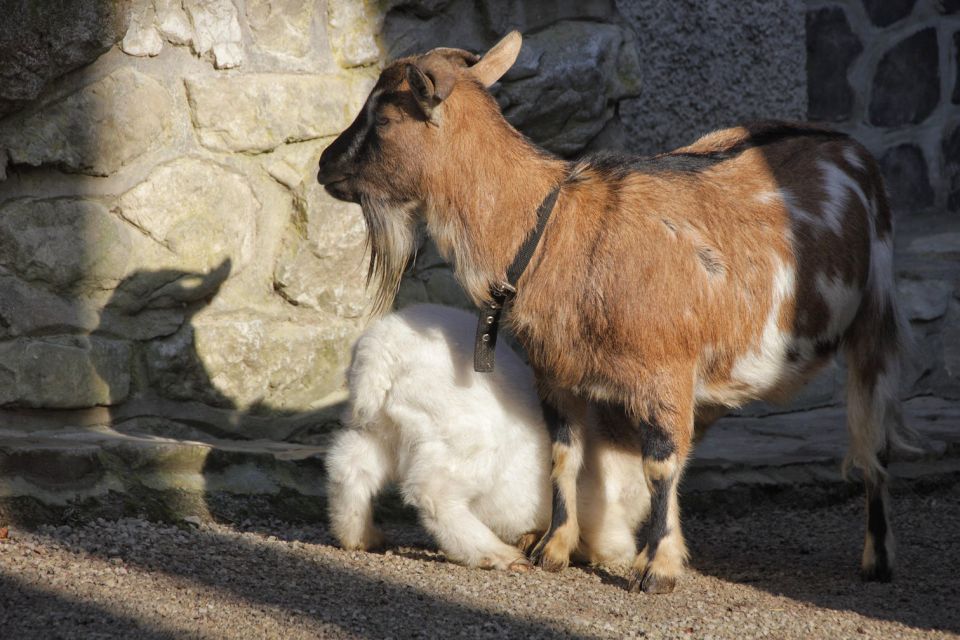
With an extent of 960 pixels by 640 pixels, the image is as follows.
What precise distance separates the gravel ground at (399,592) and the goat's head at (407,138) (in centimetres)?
101

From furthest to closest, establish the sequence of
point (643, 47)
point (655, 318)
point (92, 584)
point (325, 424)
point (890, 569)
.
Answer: point (643, 47) < point (325, 424) < point (890, 569) < point (655, 318) < point (92, 584)

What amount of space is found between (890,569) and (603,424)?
105cm

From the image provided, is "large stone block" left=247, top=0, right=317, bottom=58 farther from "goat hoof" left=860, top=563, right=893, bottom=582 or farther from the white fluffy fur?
"goat hoof" left=860, top=563, right=893, bottom=582

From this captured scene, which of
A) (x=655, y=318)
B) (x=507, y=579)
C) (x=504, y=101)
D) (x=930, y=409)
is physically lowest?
(x=930, y=409)

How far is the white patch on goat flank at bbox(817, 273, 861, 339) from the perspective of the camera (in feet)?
12.7

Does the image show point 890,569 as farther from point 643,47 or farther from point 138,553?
point 643,47

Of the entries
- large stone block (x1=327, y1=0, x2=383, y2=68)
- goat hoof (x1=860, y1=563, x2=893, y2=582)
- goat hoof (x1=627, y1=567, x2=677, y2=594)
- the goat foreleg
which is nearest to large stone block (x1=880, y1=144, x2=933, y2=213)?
large stone block (x1=327, y1=0, x2=383, y2=68)

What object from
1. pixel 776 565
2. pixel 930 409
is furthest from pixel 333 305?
pixel 930 409

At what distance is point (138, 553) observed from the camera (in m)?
3.71

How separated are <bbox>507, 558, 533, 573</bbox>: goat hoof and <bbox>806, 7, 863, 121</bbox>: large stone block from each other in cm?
397

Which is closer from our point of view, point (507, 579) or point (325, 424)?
point (507, 579)

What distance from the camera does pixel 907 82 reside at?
688cm

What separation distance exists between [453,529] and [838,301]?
1443 millimetres

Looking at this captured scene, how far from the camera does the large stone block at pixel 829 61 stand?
677 centimetres
